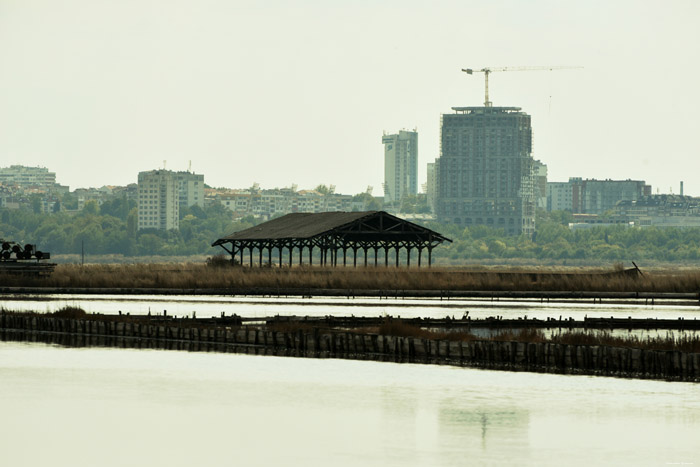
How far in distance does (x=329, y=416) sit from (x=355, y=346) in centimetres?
1390

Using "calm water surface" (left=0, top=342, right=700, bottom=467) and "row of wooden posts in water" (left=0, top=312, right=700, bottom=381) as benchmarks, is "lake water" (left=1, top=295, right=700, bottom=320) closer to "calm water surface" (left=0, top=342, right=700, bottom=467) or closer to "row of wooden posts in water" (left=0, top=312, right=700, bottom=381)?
"row of wooden posts in water" (left=0, top=312, right=700, bottom=381)

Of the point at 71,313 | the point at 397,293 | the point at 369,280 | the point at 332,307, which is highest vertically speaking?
the point at 369,280

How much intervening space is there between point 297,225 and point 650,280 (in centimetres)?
2505

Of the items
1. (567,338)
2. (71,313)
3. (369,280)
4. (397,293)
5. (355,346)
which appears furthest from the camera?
(369,280)

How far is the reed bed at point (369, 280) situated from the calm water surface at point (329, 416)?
42.9 metres

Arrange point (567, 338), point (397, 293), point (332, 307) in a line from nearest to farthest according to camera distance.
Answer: point (567, 338) < point (332, 307) < point (397, 293)

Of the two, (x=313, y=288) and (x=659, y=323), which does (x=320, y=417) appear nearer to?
(x=659, y=323)

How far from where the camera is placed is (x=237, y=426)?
31.4 metres

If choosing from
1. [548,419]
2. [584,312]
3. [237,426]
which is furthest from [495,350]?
[584,312]

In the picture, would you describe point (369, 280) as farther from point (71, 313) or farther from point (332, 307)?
point (71, 313)

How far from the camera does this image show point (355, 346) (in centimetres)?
4675

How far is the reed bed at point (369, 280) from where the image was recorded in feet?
282

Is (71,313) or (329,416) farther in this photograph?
(71,313)

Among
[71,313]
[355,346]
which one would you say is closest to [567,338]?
[355,346]
